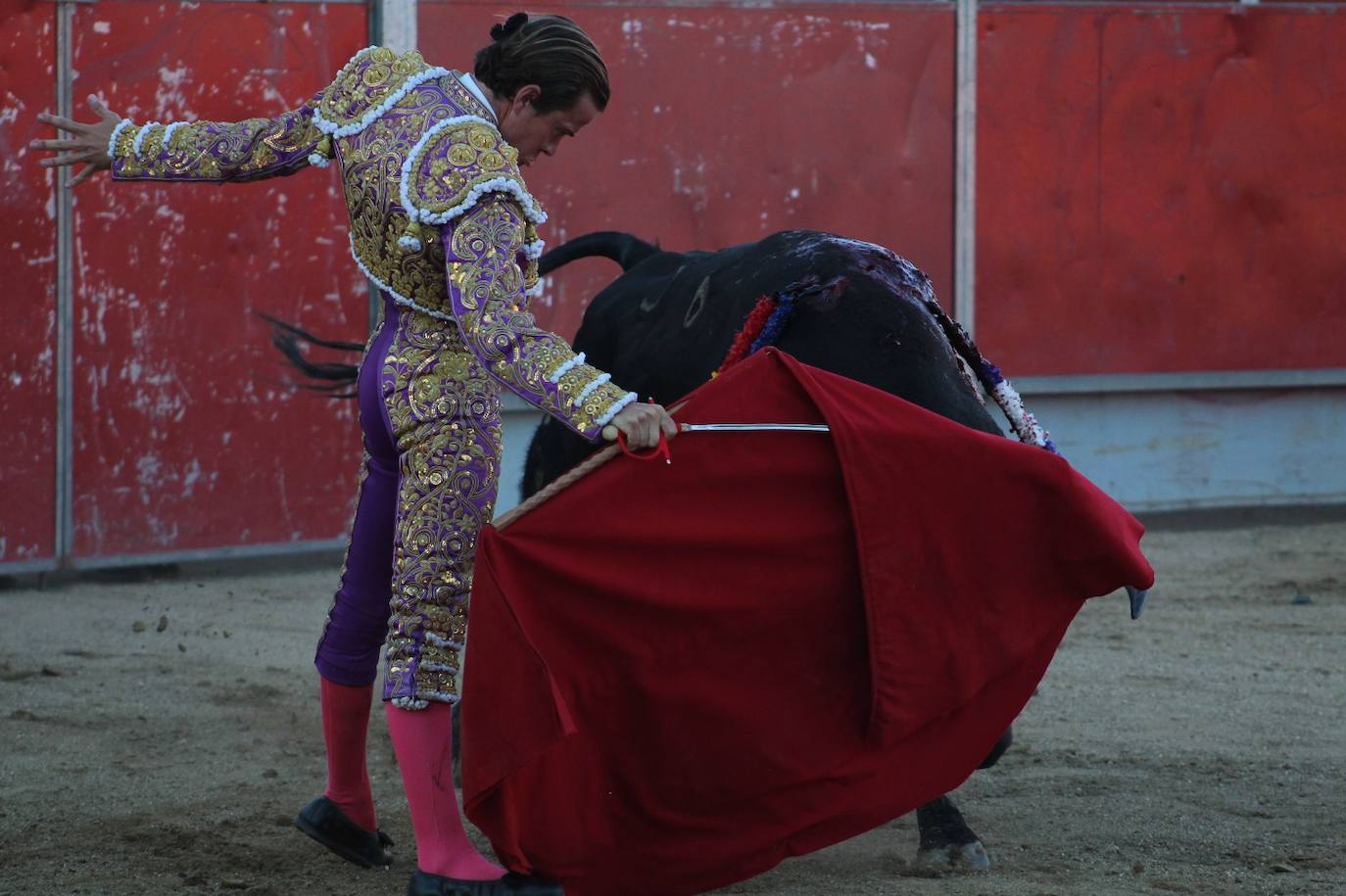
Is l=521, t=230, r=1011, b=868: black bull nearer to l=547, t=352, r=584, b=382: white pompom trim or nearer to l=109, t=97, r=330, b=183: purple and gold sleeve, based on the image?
l=547, t=352, r=584, b=382: white pompom trim

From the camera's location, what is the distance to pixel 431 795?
257 cm

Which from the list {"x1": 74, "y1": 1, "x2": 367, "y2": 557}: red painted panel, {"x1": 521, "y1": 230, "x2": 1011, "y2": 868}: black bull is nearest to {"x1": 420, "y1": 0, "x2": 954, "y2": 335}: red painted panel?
{"x1": 74, "y1": 1, "x2": 367, "y2": 557}: red painted panel

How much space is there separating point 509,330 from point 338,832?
1041mm

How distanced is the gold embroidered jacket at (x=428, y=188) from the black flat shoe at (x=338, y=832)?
855 mm

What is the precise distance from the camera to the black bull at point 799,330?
9.75 ft

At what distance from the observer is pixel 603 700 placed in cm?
244

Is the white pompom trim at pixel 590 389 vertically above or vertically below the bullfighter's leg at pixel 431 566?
above

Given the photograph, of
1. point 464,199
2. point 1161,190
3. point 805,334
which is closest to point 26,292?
point 805,334

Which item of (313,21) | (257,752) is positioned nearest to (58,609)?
(257,752)

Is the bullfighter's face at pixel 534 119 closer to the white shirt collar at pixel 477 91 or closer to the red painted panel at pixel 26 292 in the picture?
the white shirt collar at pixel 477 91

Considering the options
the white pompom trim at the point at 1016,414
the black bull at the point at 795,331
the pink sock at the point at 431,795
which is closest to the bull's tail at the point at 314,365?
the black bull at the point at 795,331

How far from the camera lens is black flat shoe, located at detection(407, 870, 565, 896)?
8.07ft

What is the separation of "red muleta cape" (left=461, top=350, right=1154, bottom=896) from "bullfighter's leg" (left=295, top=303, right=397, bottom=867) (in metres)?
0.41

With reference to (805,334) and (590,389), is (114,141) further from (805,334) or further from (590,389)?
(805,334)
